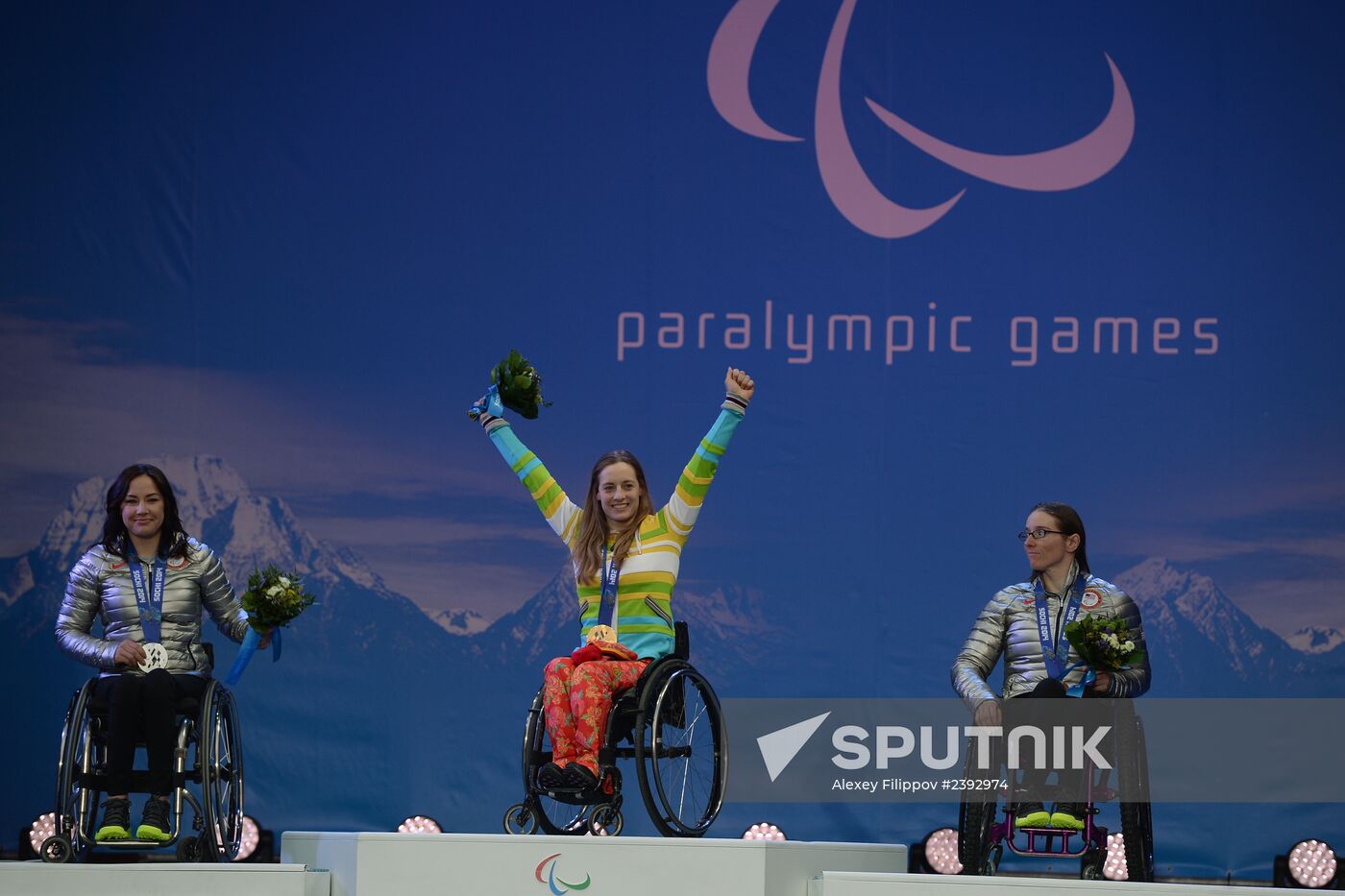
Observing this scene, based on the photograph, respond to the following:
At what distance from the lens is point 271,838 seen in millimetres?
6020

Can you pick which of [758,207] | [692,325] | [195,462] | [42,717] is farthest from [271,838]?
[758,207]

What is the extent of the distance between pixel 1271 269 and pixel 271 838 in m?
4.08

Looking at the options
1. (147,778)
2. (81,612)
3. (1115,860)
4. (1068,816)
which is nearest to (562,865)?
(147,778)

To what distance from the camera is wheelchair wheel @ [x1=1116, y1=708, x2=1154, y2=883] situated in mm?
4293

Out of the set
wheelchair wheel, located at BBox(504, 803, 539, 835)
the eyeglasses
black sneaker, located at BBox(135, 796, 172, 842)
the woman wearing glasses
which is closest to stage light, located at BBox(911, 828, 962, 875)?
the woman wearing glasses

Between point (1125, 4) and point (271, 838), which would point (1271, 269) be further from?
point (271, 838)

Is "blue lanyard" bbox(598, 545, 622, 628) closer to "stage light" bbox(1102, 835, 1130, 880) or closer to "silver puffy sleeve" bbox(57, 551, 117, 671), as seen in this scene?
"silver puffy sleeve" bbox(57, 551, 117, 671)

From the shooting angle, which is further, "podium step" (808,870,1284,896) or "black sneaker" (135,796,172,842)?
"black sneaker" (135,796,172,842)

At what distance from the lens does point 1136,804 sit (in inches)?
169

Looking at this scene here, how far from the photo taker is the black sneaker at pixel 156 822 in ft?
14.1

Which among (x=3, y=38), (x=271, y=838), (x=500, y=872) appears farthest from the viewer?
(x=3, y=38)

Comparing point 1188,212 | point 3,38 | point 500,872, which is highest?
point 3,38

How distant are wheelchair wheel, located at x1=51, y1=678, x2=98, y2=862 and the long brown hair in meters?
1.35

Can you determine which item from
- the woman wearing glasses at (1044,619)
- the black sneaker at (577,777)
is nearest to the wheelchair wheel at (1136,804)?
the woman wearing glasses at (1044,619)
